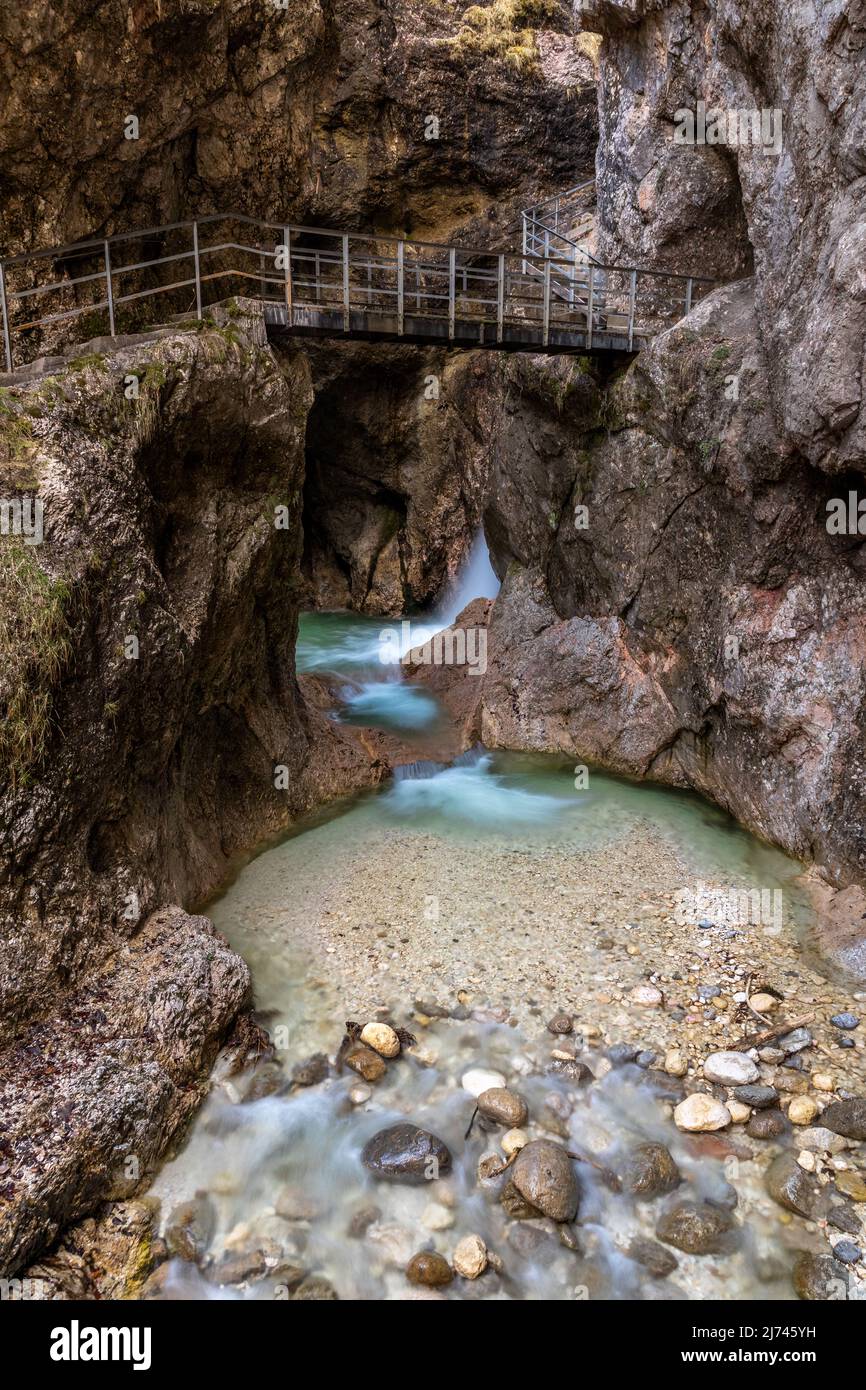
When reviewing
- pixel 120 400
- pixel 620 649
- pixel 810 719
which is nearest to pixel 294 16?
pixel 120 400

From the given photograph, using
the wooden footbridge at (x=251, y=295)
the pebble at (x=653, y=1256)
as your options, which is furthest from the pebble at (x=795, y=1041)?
the wooden footbridge at (x=251, y=295)

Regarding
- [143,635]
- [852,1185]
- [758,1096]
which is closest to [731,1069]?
[758,1096]

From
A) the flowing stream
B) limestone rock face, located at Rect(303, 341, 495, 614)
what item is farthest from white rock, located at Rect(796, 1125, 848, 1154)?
limestone rock face, located at Rect(303, 341, 495, 614)

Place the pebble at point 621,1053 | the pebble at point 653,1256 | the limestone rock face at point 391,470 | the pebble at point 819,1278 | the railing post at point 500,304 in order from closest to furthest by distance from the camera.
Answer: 1. the pebble at point 819,1278
2. the pebble at point 653,1256
3. the pebble at point 621,1053
4. the railing post at point 500,304
5. the limestone rock face at point 391,470

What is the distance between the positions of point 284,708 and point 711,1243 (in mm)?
8825

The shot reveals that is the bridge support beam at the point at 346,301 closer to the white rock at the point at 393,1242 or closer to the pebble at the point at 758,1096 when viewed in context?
the pebble at the point at 758,1096

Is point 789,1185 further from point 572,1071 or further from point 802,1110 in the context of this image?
point 572,1071

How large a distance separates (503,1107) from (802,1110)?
237cm

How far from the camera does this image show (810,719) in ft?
34.4

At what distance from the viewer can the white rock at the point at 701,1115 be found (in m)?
6.73

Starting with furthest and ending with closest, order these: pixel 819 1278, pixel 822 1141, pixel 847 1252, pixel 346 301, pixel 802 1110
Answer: pixel 346 301, pixel 802 1110, pixel 822 1141, pixel 847 1252, pixel 819 1278

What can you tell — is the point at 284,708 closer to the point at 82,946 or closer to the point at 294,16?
the point at 82,946

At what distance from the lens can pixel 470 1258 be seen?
5.75 metres

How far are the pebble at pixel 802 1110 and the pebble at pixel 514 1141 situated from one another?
2120 millimetres
